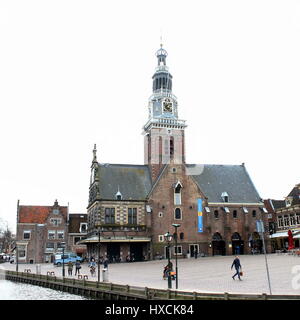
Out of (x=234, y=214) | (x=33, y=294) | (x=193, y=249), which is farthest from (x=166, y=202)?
(x=33, y=294)

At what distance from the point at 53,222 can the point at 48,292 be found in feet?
152

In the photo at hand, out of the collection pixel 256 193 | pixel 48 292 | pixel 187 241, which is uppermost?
pixel 256 193

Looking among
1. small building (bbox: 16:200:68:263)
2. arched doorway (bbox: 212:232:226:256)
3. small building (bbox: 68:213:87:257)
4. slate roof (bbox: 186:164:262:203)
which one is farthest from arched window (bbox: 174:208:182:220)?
small building (bbox: 16:200:68:263)

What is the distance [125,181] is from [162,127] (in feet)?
41.3

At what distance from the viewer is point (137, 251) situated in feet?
216

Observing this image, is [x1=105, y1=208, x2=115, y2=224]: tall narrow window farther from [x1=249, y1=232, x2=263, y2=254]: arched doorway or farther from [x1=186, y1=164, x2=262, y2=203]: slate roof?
[x1=249, y1=232, x2=263, y2=254]: arched doorway

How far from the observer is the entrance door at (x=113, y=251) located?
210ft

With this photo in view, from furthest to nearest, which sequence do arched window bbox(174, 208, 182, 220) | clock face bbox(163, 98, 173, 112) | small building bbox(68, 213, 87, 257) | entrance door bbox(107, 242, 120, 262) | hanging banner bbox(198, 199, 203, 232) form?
small building bbox(68, 213, 87, 257) < clock face bbox(163, 98, 173, 112) < hanging banner bbox(198, 199, 203, 232) < arched window bbox(174, 208, 182, 220) < entrance door bbox(107, 242, 120, 262)

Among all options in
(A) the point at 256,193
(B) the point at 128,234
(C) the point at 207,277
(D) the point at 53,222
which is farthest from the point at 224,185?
(C) the point at 207,277

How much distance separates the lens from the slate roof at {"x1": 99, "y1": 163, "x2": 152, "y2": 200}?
6731 centimetres

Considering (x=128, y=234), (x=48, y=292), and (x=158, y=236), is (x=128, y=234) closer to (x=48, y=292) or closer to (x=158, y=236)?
(x=158, y=236)

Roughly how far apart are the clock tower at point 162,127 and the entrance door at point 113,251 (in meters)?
13.6

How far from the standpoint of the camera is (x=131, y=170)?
71875 mm
